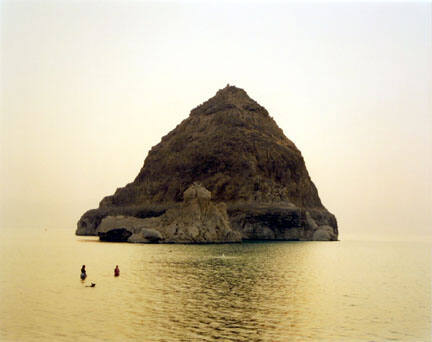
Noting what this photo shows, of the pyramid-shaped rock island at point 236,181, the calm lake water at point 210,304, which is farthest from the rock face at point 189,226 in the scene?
the calm lake water at point 210,304

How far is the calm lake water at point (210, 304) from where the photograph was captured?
95.7 feet

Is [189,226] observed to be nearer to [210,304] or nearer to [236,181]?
[236,181]

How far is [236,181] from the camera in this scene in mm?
167750

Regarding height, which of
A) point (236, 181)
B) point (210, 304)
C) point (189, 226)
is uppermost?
point (236, 181)

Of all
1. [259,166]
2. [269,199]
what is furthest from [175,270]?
[259,166]

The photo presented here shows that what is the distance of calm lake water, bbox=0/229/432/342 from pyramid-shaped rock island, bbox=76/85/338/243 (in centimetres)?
8186

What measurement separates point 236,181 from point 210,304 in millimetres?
131579

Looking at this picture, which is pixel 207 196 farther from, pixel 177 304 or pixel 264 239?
pixel 177 304

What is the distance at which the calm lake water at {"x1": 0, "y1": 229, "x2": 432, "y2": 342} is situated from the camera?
29156 mm

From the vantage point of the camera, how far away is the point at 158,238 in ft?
346

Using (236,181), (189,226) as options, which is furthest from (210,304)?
(236,181)

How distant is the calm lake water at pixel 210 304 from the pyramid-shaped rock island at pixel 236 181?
81862 millimetres

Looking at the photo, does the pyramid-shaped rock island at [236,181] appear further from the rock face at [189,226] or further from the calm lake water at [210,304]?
the calm lake water at [210,304]

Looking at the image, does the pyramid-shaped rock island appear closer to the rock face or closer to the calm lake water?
the rock face
